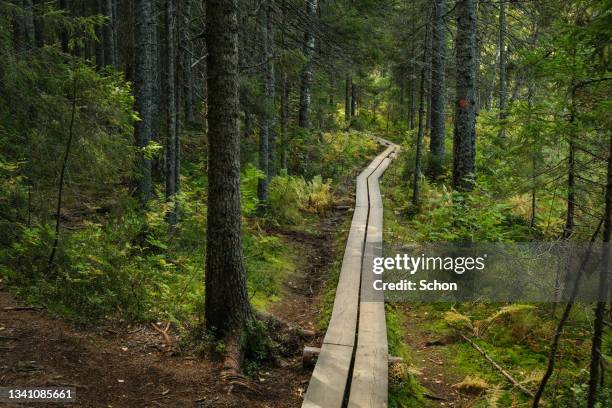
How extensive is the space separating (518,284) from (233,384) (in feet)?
17.8

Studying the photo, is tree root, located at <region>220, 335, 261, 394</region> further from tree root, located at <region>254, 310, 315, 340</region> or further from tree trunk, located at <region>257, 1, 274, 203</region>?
tree trunk, located at <region>257, 1, 274, 203</region>

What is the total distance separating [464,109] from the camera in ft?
37.8

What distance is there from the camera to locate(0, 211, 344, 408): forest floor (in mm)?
5164

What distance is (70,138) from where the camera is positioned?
775cm

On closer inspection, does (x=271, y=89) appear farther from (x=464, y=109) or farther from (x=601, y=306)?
(x=601, y=306)

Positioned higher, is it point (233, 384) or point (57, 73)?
point (57, 73)

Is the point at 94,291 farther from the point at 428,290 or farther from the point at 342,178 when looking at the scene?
the point at 342,178

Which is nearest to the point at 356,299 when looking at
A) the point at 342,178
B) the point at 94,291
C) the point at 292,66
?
the point at 94,291

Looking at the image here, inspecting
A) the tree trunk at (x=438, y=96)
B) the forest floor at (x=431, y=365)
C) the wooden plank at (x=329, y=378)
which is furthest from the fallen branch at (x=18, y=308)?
the tree trunk at (x=438, y=96)

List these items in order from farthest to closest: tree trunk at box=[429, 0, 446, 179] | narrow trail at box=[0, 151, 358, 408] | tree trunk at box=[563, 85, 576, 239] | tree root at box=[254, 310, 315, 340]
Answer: tree trunk at box=[429, 0, 446, 179]
tree root at box=[254, 310, 315, 340]
tree trunk at box=[563, 85, 576, 239]
narrow trail at box=[0, 151, 358, 408]

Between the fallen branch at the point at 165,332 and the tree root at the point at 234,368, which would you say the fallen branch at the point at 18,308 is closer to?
the fallen branch at the point at 165,332

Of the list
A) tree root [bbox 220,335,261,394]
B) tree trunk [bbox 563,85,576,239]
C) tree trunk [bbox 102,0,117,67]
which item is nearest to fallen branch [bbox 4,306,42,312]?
tree root [bbox 220,335,261,394]

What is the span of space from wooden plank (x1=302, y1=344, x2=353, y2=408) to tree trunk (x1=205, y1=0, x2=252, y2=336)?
4.23 ft

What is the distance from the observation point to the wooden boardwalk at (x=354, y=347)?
18.4ft
